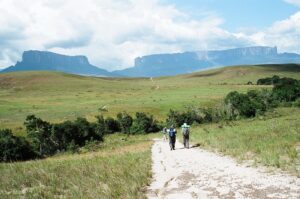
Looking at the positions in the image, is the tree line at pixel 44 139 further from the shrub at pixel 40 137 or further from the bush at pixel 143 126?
the bush at pixel 143 126

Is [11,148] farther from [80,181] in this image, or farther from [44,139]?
[80,181]

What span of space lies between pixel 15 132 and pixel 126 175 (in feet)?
166

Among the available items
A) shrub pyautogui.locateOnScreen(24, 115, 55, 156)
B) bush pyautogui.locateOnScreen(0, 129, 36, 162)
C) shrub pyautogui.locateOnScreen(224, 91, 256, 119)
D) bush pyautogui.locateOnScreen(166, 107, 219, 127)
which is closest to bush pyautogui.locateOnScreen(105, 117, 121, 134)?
bush pyautogui.locateOnScreen(166, 107, 219, 127)

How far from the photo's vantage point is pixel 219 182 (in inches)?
700

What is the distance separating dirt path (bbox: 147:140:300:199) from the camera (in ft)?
51.0

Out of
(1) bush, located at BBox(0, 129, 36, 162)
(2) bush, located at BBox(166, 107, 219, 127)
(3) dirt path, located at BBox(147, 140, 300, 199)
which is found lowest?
(1) bush, located at BBox(0, 129, 36, 162)

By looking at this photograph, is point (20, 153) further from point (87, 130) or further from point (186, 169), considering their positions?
point (186, 169)

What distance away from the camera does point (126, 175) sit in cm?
2039

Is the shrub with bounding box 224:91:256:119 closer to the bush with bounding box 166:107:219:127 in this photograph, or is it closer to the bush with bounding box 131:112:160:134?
the bush with bounding box 166:107:219:127

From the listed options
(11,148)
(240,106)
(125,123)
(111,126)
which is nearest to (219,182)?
(11,148)

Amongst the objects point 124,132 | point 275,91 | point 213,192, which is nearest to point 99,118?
point 124,132

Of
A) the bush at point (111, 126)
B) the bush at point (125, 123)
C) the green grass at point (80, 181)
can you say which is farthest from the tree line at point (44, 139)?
the green grass at point (80, 181)

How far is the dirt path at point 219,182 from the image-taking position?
1555 centimetres

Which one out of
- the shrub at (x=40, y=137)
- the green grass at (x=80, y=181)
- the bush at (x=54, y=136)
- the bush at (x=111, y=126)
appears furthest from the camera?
the bush at (x=111, y=126)
